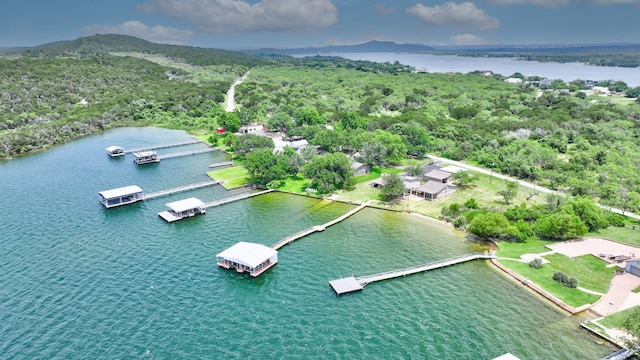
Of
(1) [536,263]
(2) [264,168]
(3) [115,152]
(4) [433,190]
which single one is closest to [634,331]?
(1) [536,263]

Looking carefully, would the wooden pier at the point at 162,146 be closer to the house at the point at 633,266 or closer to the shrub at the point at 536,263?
the shrub at the point at 536,263

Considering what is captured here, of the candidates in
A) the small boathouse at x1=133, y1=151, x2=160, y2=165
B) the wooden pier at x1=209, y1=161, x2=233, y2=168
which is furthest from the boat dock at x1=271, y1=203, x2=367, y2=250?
the small boathouse at x1=133, y1=151, x2=160, y2=165

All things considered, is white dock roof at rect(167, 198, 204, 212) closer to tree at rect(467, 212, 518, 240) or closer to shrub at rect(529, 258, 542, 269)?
tree at rect(467, 212, 518, 240)

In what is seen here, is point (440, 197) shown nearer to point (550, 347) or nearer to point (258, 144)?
point (550, 347)

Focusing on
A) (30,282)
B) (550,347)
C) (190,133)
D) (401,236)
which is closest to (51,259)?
(30,282)

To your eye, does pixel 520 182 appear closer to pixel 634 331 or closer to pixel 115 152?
pixel 634 331

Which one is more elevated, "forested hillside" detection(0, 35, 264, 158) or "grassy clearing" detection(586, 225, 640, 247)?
"forested hillside" detection(0, 35, 264, 158)
